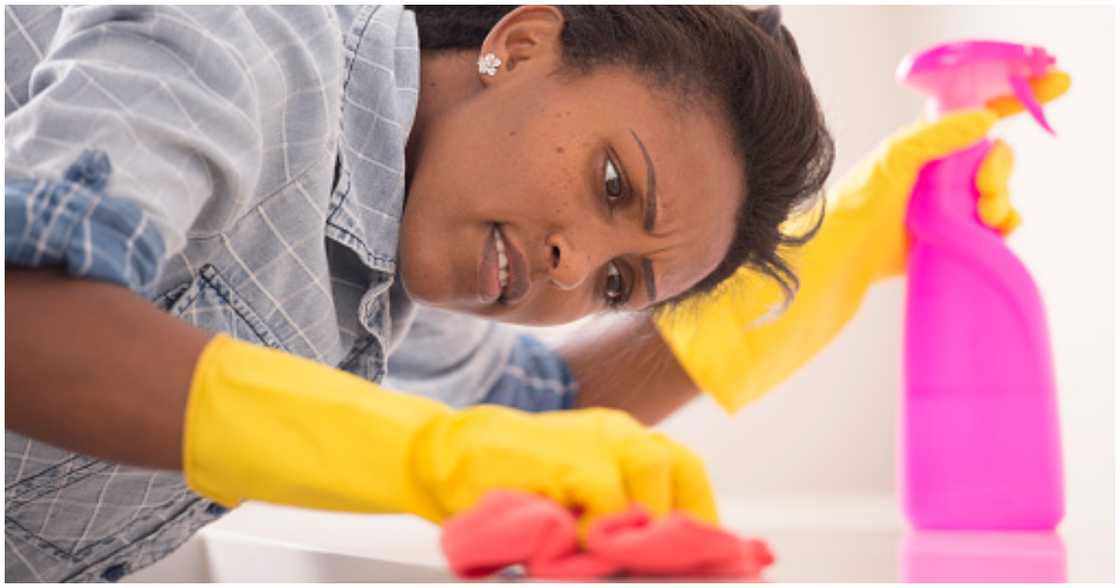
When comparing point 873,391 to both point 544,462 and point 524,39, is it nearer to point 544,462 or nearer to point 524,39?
point 524,39

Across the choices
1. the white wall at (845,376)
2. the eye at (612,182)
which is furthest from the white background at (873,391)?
the eye at (612,182)

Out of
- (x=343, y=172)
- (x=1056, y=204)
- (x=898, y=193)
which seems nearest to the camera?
(x=343, y=172)

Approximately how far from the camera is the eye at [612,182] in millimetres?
883

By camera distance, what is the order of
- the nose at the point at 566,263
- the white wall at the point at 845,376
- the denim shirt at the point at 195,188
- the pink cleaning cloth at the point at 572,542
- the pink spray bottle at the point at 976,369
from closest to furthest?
the pink cleaning cloth at the point at 572,542
the denim shirt at the point at 195,188
the nose at the point at 566,263
the pink spray bottle at the point at 976,369
the white wall at the point at 845,376

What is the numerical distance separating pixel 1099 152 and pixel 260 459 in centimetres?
109

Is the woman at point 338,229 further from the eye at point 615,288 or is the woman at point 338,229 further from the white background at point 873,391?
the white background at point 873,391

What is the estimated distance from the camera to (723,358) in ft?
4.25

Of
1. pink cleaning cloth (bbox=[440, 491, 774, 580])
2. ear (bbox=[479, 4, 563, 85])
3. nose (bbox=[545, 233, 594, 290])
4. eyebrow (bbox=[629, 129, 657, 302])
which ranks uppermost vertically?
ear (bbox=[479, 4, 563, 85])

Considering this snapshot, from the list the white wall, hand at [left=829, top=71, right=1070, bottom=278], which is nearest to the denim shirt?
hand at [left=829, top=71, right=1070, bottom=278]

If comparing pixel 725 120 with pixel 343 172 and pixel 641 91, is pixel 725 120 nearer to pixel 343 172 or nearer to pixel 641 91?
pixel 641 91

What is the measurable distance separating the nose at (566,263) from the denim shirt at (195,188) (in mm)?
107

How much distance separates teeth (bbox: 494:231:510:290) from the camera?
0.91 m

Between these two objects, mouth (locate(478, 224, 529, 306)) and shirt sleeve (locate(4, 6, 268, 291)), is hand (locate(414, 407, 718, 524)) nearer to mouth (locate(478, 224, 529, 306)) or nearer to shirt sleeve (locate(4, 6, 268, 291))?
shirt sleeve (locate(4, 6, 268, 291))

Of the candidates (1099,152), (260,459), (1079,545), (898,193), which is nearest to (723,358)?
(898,193)
